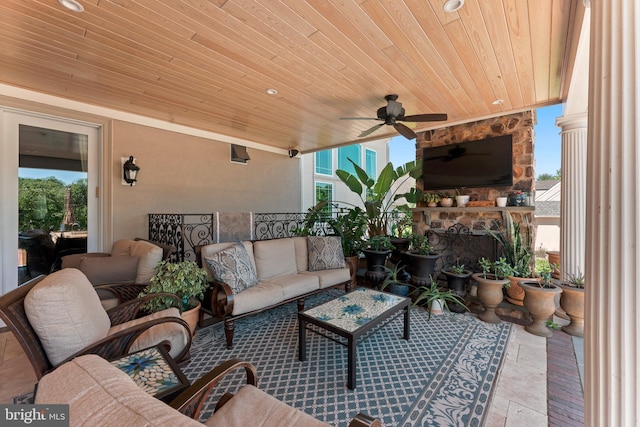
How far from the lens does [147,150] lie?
4230 mm

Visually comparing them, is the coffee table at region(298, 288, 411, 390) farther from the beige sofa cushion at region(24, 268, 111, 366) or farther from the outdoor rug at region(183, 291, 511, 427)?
the beige sofa cushion at region(24, 268, 111, 366)

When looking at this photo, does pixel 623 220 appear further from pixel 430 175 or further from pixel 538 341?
pixel 430 175

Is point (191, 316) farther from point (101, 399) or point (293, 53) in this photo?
point (293, 53)

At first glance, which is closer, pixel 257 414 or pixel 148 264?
pixel 257 414

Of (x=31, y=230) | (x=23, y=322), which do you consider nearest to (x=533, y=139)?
(x=23, y=322)

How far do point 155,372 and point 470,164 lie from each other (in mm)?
4822

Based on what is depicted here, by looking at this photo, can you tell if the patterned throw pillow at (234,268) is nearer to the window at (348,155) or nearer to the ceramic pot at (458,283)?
the ceramic pot at (458,283)

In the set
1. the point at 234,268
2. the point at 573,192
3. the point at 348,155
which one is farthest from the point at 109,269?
the point at 348,155

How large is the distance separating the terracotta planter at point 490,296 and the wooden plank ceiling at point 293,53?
7.78 feet

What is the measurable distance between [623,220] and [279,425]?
1.58 metres

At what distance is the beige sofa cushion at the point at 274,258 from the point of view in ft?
11.4

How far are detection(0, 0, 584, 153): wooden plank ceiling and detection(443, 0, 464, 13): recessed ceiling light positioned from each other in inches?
1.5

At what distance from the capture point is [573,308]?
285 cm

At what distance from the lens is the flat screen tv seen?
411 cm
